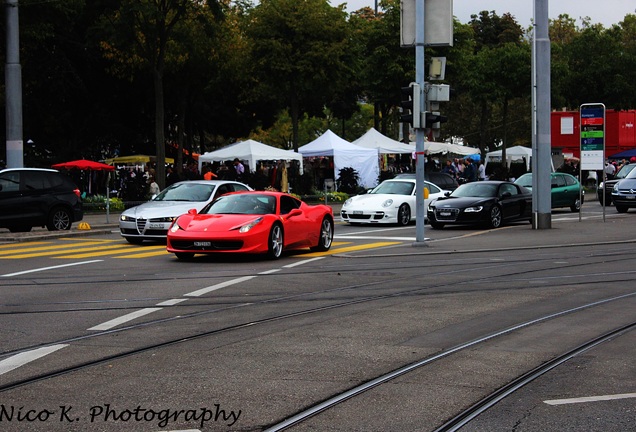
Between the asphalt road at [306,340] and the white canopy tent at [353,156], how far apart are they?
2777cm

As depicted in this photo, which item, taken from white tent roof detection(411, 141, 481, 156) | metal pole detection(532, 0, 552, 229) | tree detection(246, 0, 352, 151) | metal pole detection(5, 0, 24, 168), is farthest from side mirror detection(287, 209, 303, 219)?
white tent roof detection(411, 141, 481, 156)

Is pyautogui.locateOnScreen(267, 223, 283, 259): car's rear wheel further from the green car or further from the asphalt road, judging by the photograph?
the green car

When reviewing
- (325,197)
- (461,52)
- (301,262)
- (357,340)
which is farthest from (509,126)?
(357,340)

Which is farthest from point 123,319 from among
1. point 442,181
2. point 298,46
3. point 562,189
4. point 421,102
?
point 298,46

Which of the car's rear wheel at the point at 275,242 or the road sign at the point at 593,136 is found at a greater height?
the road sign at the point at 593,136

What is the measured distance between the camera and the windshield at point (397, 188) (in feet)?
102

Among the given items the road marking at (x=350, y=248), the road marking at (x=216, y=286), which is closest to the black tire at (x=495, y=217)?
the road marking at (x=350, y=248)

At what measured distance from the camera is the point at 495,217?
28625mm

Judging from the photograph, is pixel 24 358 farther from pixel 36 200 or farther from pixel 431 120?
pixel 36 200

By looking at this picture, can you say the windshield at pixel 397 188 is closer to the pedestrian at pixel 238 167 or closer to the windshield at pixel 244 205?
the windshield at pixel 244 205

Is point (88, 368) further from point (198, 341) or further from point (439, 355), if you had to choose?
point (439, 355)

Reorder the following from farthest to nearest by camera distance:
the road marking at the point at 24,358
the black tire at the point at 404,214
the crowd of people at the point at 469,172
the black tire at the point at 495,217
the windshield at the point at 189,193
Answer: the crowd of people at the point at 469,172, the black tire at the point at 404,214, the black tire at the point at 495,217, the windshield at the point at 189,193, the road marking at the point at 24,358

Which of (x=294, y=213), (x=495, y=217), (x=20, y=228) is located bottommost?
(x=20, y=228)

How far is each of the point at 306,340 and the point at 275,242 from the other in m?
9.17
